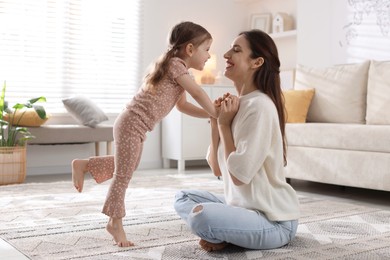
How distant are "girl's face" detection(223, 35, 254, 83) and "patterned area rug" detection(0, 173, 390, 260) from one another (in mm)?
674

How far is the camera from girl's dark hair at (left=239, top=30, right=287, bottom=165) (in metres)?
2.00

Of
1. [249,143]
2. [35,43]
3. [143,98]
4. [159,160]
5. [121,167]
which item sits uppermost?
[35,43]

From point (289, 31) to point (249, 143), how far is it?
3777 mm

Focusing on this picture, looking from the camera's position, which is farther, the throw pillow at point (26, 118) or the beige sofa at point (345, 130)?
the throw pillow at point (26, 118)

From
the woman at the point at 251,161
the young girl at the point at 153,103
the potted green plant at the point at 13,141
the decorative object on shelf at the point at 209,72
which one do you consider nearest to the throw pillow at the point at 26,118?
the potted green plant at the point at 13,141

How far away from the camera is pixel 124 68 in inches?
217

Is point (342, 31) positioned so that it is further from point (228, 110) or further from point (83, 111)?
point (228, 110)

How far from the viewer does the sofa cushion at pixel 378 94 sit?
379cm

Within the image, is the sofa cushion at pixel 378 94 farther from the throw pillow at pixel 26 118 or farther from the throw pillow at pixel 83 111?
the throw pillow at pixel 26 118

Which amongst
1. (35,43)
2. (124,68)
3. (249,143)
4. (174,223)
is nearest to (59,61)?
(35,43)

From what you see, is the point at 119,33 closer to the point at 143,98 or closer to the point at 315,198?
the point at 315,198

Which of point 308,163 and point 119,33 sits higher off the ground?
point 119,33

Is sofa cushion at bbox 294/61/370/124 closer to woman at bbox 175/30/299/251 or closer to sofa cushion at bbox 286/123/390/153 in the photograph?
sofa cushion at bbox 286/123/390/153

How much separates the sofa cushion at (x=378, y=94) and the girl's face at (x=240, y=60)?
81.8 inches
